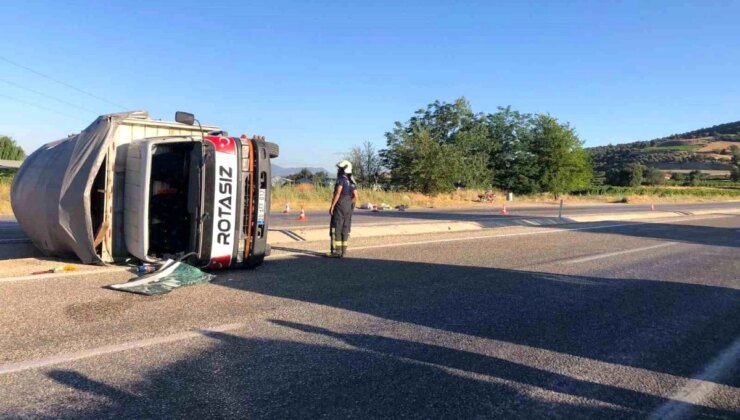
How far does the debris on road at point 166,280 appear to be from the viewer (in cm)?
644

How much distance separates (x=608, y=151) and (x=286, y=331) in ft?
520

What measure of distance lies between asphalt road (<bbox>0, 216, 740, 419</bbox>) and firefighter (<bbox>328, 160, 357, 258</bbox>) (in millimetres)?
1223

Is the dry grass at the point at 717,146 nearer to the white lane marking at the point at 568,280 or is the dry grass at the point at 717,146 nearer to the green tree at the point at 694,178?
the green tree at the point at 694,178

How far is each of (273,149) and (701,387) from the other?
632 cm

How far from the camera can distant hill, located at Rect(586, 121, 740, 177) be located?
118125 mm

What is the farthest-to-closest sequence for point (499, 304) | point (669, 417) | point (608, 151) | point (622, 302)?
point (608, 151) < point (622, 302) < point (499, 304) < point (669, 417)

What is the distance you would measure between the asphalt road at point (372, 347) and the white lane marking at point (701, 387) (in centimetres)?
2

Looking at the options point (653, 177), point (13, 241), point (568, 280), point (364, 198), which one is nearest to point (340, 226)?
point (568, 280)

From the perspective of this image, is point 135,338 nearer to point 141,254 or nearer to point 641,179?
point 141,254

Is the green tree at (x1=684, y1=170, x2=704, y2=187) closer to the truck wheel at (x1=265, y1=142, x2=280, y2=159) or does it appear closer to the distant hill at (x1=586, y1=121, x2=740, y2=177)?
the distant hill at (x1=586, y1=121, x2=740, y2=177)

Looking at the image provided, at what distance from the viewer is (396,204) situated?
35.9 m

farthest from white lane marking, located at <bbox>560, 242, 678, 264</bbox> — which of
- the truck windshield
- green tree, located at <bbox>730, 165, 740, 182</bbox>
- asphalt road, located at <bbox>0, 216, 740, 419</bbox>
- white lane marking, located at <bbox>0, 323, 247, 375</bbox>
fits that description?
green tree, located at <bbox>730, 165, 740, 182</bbox>

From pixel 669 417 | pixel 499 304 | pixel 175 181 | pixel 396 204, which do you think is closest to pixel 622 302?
pixel 499 304

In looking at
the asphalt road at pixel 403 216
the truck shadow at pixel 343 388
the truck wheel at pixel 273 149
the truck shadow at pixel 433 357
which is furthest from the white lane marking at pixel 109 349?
the asphalt road at pixel 403 216
